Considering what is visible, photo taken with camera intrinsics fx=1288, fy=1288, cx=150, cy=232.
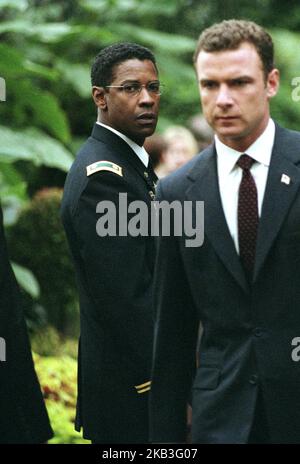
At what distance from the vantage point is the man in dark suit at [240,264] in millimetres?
3855

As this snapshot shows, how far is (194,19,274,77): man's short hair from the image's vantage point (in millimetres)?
3861

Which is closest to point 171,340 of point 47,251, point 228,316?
point 228,316

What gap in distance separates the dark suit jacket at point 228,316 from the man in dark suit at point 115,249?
0.86 meters

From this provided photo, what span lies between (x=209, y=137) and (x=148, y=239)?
5689 mm

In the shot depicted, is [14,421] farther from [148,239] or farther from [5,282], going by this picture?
[148,239]

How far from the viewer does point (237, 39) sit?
12.7 feet

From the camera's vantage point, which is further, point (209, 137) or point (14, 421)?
point (209, 137)

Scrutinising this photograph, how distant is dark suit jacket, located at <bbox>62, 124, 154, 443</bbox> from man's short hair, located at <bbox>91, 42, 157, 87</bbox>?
20cm

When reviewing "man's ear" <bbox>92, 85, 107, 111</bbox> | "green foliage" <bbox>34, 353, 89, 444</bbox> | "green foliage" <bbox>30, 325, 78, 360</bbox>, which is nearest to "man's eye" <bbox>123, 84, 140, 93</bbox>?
"man's ear" <bbox>92, 85, 107, 111</bbox>

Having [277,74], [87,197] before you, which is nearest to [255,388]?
[277,74]

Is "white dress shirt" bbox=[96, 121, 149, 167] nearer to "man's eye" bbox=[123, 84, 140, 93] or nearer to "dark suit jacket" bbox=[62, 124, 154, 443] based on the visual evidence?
"dark suit jacket" bbox=[62, 124, 154, 443]
